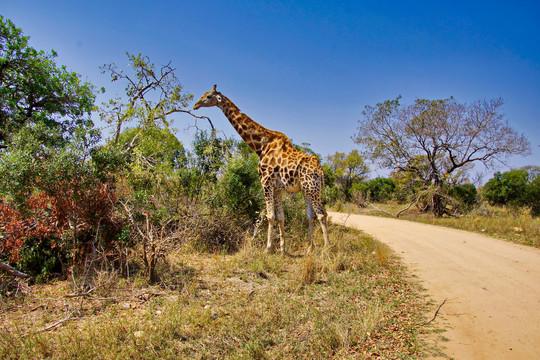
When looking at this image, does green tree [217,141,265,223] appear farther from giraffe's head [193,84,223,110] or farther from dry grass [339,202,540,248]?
dry grass [339,202,540,248]

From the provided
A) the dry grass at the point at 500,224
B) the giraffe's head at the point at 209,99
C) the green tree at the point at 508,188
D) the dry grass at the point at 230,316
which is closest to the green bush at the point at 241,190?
the giraffe's head at the point at 209,99

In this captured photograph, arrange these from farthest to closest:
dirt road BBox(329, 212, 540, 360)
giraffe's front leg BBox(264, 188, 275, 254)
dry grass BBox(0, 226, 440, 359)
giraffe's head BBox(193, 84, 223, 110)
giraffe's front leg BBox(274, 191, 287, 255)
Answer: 1. giraffe's head BBox(193, 84, 223, 110)
2. giraffe's front leg BBox(274, 191, 287, 255)
3. giraffe's front leg BBox(264, 188, 275, 254)
4. dirt road BBox(329, 212, 540, 360)
5. dry grass BBox(0, 226, 440, 359)

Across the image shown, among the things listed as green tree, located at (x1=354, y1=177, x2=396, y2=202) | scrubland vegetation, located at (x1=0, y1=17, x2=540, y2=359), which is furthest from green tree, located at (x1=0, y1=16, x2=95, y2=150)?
green tree, located at (x1=354, y1=177, x2=396, y2=202)

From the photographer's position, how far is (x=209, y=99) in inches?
326

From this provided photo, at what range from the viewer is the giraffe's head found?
27.1ft

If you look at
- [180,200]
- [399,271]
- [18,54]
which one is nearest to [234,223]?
[180,200]

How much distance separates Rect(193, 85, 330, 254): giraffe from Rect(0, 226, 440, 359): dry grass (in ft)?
4.33

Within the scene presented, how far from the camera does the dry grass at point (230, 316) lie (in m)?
3.53

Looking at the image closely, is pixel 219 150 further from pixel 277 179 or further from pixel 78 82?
pixel 78 82

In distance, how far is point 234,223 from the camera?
8.54 meters

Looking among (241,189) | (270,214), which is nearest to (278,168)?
(270,214)

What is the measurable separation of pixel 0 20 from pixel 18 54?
1.69 metres

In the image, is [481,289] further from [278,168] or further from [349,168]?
[349,168]

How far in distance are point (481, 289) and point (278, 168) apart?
4.64 meters
